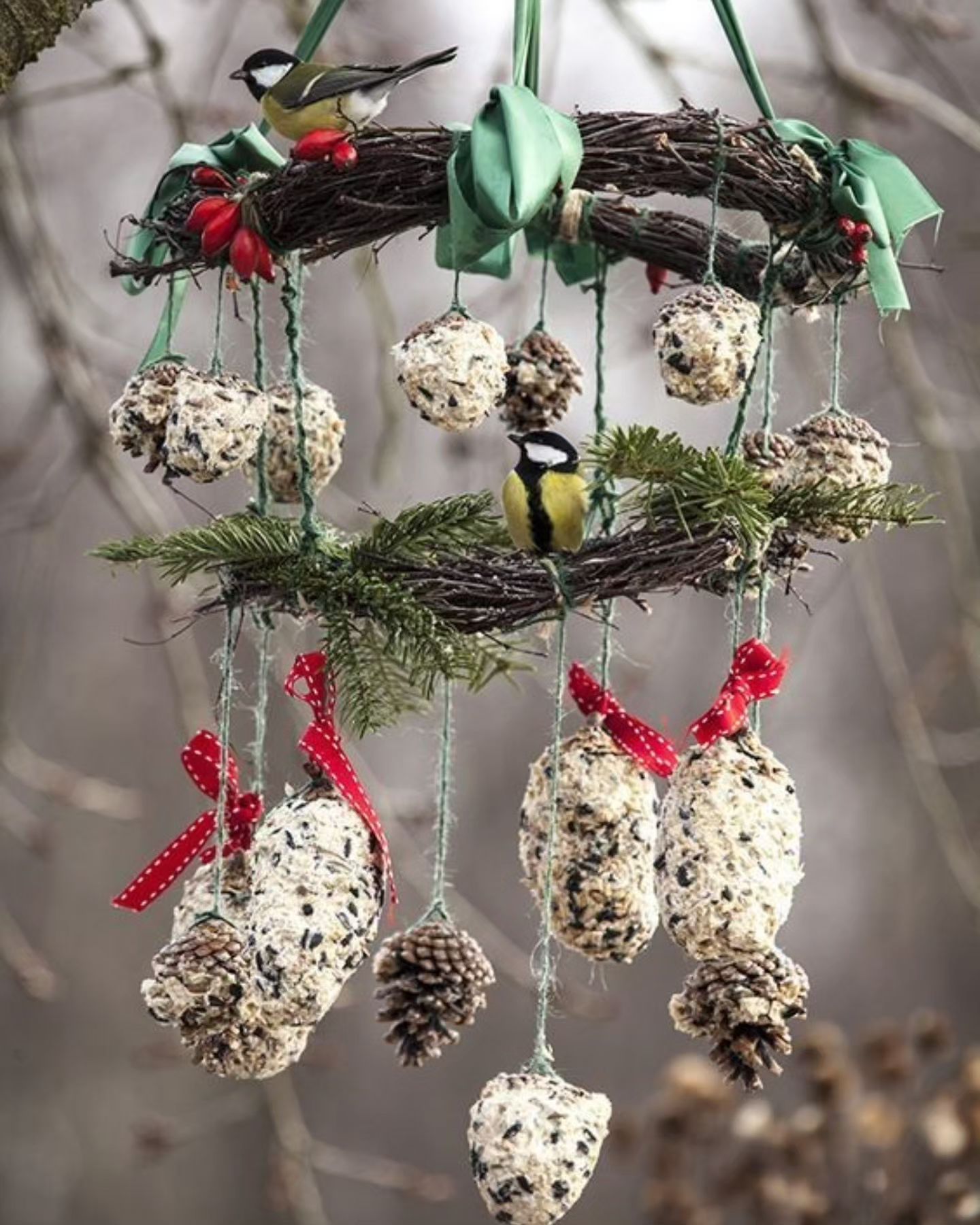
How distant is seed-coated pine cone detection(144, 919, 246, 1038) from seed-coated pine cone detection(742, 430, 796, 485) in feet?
1.61

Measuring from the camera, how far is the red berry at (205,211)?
4.08 ft

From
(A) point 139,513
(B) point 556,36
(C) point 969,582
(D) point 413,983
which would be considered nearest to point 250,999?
(D) point 413,983

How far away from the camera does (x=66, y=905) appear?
4.69 metres

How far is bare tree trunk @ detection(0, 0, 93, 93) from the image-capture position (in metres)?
1.33

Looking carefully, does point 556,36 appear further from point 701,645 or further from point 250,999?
point 701,645

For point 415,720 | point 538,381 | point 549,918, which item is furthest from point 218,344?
point 415,720

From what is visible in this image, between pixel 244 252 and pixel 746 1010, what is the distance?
600 millimetres

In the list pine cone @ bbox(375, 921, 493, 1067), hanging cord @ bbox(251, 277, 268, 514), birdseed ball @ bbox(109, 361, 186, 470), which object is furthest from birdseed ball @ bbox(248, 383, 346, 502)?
pine cone @ bbox(375, 921, 493, 1067)

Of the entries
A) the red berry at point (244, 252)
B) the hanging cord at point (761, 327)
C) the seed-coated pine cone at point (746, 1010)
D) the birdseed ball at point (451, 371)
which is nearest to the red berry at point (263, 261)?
the red berry at point (244, 252)

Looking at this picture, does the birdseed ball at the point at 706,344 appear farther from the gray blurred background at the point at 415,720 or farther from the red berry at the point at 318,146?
the gray blurred background at the point at 415,720

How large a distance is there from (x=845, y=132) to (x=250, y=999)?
1414 millimetres

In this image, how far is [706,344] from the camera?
120 cm

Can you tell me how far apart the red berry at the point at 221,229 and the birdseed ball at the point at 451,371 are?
0.14 m

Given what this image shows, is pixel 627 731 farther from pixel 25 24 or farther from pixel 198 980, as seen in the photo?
pixel 25 24
